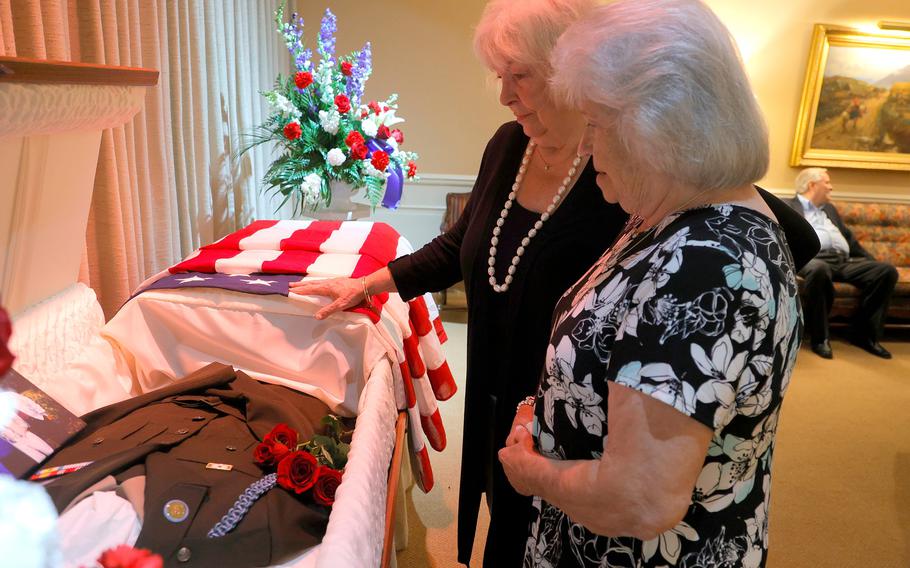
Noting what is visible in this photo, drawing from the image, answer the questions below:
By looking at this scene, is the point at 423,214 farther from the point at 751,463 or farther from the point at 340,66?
the point at 751,463

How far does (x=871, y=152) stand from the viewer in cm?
513

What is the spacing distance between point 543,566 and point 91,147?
104cm

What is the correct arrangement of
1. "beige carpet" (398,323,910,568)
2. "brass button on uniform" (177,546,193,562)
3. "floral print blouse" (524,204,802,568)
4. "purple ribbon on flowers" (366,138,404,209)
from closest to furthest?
1. "floral print blouse" (524,204,802,568)
2. "brass button on uniform" (177,546,193,562)
3. "beige carpet" (398,323,910,568)
4. "purple ribbon on flowers" (366,138,404,209)

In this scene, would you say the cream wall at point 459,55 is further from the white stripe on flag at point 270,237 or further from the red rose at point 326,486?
the red rose at point 326,486

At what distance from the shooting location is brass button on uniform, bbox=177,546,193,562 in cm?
92

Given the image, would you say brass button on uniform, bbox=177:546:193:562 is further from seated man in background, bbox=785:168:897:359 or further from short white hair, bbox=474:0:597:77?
seated man in background, bbox=785:168:897:359

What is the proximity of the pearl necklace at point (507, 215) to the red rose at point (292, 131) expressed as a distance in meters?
1.40

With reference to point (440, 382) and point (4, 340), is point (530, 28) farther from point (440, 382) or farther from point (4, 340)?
point (440, 382)

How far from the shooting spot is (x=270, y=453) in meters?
1.15

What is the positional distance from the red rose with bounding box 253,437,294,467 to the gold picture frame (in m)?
5.13

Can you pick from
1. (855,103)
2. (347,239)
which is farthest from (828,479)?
(855,103)

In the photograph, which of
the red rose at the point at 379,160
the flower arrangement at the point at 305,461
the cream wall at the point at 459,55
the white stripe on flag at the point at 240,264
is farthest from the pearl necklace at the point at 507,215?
the cream wall at the point at 459,55

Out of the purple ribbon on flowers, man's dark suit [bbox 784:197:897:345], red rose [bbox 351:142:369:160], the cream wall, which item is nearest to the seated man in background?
man's dark suit [bbox 784:197:897:345]

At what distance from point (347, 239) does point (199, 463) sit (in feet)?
3.22
